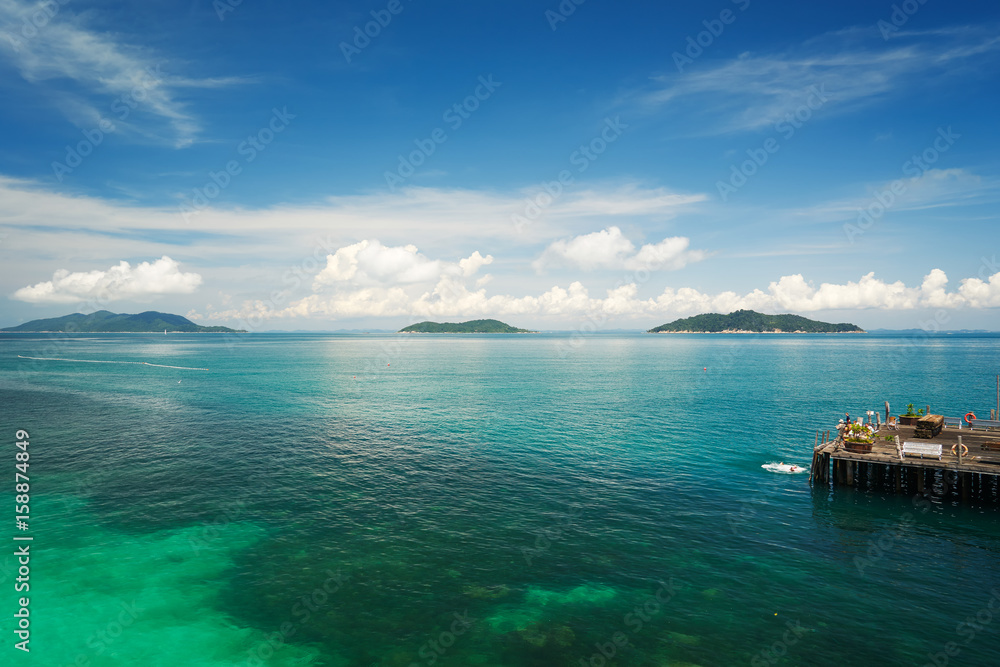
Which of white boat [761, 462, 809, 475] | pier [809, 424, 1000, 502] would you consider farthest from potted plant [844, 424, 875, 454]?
white boat [761, 462, 809, 475]

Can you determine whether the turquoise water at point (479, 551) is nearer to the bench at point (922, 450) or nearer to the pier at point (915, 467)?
the pier at point (915, 467)

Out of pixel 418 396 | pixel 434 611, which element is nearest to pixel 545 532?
pixel 434 611

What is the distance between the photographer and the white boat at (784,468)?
46.6 metres

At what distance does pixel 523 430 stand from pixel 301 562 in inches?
1483

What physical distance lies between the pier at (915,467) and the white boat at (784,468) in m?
1.83

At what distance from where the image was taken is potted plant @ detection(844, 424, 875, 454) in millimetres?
44281

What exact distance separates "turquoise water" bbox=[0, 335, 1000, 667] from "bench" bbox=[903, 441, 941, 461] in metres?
3.62

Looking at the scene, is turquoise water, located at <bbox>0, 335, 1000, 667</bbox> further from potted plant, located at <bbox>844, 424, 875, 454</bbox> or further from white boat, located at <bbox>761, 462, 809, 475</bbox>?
potted plant, located at <bbox>844, 424, 875, 454</bbox>

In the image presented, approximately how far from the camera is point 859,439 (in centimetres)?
4488

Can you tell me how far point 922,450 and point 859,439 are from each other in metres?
4.60

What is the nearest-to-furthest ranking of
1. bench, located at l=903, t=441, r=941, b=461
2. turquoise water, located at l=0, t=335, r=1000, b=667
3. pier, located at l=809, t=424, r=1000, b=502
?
turquoise water, located at l=0, t=335, r=1000, b=667, pier, located at l=809, t=424, r=1000, b=502, bench, located at l=903, t=441, r=941, b=461

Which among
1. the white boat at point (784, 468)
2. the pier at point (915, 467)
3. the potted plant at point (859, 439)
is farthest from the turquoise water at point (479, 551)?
the potted plant at point (859, 439)

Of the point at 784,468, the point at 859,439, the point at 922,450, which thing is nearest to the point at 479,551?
the point at 784,468

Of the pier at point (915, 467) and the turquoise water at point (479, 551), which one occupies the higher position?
the pier at point (915, 467)
